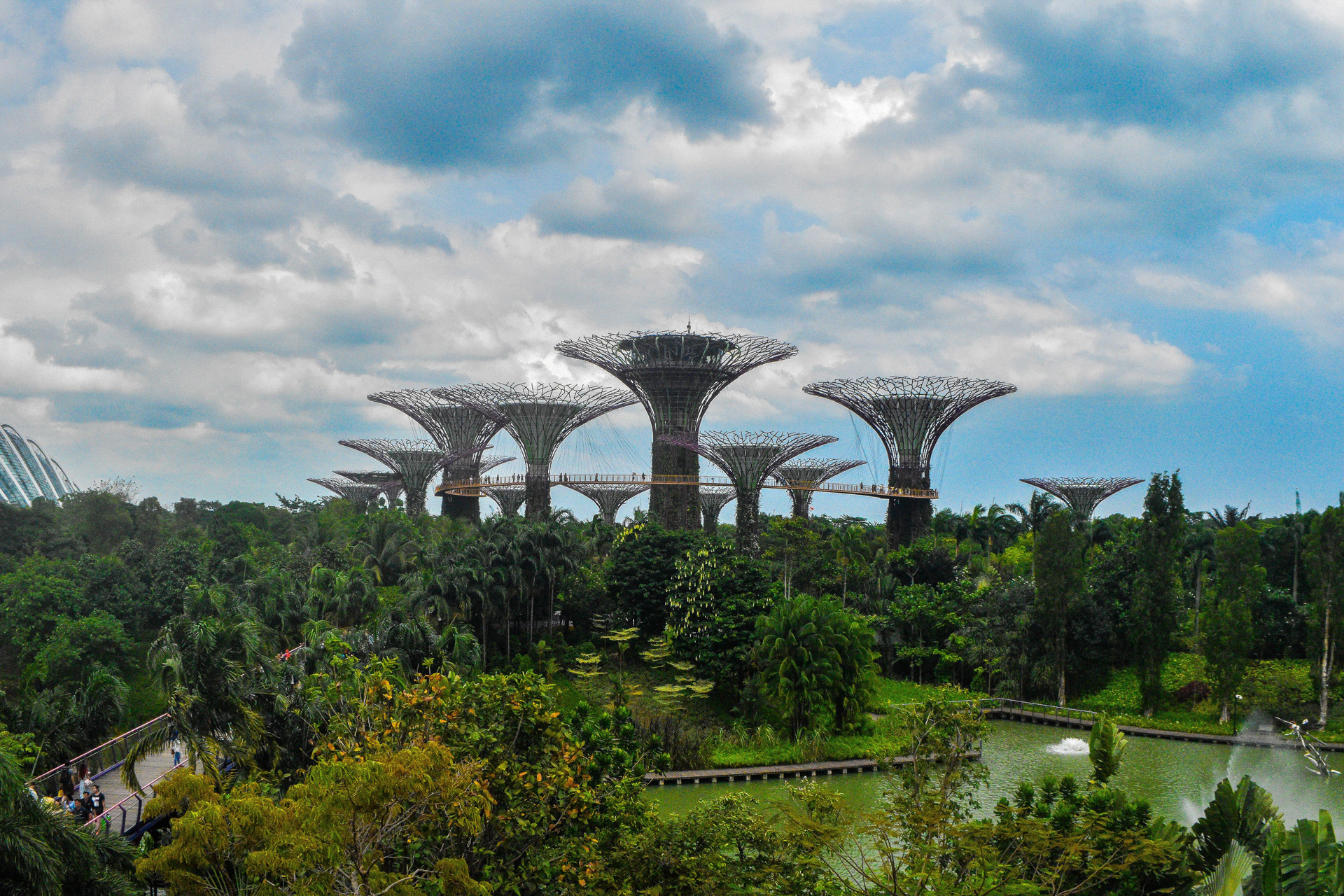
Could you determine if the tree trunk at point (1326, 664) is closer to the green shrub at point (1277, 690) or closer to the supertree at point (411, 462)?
the green shrub at point (1277, 690)

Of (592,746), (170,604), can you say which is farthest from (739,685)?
(170,604)

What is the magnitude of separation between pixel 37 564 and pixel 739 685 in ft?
90.0

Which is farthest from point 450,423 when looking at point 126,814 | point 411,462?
point 126,814

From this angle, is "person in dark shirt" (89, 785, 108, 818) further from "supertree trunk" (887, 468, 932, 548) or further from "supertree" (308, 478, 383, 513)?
"supertree" (308, 478, 383, 513)

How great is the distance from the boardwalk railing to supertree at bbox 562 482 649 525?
4448 centimetres

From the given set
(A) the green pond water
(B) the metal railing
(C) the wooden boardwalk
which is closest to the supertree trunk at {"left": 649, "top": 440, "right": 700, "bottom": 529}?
(A) the green pond water

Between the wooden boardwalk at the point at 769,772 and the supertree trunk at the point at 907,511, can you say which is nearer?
the wooden boardwalk at the point at 769,772

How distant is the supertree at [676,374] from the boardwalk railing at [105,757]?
31.6 m

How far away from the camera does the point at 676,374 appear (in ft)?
165

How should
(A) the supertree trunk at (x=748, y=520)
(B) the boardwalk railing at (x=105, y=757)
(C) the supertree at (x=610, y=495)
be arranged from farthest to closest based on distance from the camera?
(C) the supertree at (x=610, y=495)
(A) the supertree trunk at (x=748, y=520)
(B) the boardwalk railing at (x=105, y=757)

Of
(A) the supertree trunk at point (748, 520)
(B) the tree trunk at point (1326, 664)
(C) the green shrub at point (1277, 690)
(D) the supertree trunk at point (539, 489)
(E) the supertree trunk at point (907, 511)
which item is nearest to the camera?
(C) the green shrub at point (1277, 690)

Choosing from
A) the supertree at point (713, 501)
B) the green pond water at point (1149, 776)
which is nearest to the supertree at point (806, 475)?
the supertree at point (713, 501)

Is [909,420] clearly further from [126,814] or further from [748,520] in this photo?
[126,814]

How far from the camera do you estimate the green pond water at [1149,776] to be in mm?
23953
